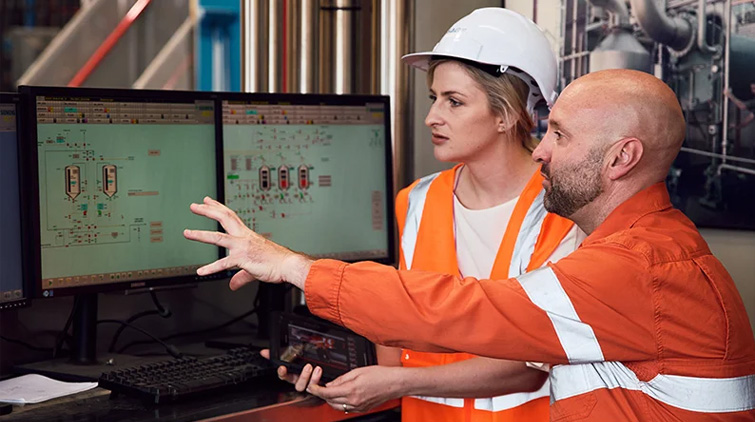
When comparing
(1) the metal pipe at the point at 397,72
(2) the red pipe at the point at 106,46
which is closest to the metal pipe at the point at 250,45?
(1) the metal pipe at the point at 397,72

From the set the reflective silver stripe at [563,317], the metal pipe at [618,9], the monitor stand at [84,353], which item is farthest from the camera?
the metal pipe at [618,9]

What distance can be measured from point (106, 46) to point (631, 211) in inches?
170

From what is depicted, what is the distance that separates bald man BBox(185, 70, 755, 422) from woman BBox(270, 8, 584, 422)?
0.35 metres

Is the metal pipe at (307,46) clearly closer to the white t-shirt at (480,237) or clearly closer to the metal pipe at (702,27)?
the white t-shirt at (480,237)

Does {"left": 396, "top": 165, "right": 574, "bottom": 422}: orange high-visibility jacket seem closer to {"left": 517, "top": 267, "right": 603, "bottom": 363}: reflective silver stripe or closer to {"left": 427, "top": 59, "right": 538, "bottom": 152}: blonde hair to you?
{"left": 427, "top": 59, "right": 538, "bottom": 152}: blonde hair

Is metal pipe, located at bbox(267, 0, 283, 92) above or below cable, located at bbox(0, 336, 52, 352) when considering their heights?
above

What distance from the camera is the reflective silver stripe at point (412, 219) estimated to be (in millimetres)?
2217

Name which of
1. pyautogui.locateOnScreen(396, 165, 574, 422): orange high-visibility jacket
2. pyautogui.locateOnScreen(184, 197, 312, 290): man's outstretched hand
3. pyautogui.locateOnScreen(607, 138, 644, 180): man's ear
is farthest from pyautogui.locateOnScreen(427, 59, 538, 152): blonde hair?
pyautogui.locateOnScreen(184, 197, 312, 290): man's outstretched hand

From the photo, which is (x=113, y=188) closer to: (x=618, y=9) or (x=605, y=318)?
(x=605, y=318)

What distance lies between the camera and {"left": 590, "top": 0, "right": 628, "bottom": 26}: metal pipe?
2510mm

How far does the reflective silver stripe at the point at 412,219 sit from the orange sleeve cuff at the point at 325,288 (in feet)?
2.09

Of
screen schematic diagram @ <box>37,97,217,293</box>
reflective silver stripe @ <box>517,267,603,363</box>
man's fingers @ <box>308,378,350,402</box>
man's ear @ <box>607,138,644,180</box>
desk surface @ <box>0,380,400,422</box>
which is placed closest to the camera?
reflective silver stripe @ <box>517,267,603,363</box>

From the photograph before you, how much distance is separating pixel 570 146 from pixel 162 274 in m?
1.05

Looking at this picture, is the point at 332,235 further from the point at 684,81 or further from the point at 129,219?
the point at 684,81
